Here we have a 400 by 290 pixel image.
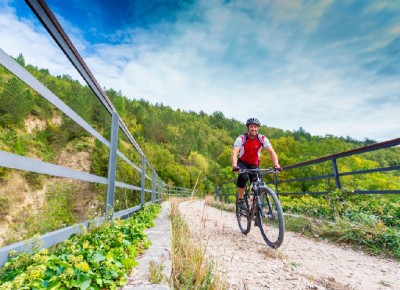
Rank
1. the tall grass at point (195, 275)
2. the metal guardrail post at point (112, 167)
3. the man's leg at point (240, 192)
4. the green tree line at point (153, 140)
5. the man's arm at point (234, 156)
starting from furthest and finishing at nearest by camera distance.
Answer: the green tree line at point (153, 140)
the man's leg at point (240, 192)
the man's arm at point (234, 156)
the metal guardrail post at point (112, 167)
the tall grass at point (195, 275)

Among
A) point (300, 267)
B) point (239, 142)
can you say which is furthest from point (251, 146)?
point (300, 267)

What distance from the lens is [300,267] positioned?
2607mm

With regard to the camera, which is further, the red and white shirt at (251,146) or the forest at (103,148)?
the forest at (103,148)

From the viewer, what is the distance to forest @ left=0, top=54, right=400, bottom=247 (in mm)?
10703

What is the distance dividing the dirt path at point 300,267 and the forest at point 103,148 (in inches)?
33.3

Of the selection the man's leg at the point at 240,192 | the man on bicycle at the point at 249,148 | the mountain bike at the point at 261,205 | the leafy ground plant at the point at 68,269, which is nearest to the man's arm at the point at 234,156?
the man on bicycle at the point at 249,148

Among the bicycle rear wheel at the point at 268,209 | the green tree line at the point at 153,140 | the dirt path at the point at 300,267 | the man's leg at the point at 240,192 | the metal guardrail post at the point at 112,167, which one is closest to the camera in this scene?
the dirt path at the point at 300,267

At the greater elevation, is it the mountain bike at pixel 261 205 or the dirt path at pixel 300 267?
the mountain bike at pixel 261 205

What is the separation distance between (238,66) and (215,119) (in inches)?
3412

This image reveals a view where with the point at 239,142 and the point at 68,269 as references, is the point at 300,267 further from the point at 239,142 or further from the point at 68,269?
the point at 239,142

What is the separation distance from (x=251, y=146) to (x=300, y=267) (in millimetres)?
2350

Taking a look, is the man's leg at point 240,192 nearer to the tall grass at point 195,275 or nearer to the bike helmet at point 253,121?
the bike helmet at point 253,121

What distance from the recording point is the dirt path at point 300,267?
7.07 ft

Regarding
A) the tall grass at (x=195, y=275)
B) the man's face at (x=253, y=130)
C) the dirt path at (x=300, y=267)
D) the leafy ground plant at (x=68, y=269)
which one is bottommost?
the dirt path at (x=300, y=267)
